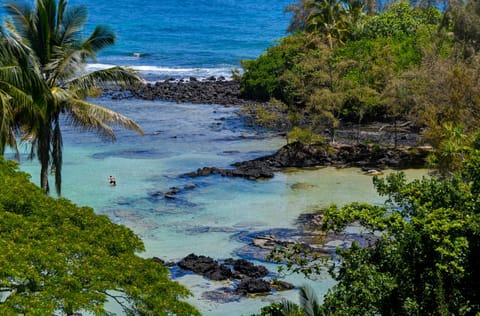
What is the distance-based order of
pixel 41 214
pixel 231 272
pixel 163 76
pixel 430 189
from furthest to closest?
pixel 163 76 → pixel 231 272 → pixel 430 189 → pixel 41 214

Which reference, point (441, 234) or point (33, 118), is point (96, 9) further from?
point (441, 234)

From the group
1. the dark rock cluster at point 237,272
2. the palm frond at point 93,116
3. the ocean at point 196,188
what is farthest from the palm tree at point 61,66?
the dark rock cluster at point 237,272

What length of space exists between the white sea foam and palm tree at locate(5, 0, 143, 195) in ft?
152

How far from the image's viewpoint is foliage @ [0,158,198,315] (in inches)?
396

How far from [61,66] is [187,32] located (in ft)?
306

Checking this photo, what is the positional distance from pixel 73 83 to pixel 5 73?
293 cm

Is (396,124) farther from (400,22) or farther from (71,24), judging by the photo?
(71,24)

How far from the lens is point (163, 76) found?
230 feet

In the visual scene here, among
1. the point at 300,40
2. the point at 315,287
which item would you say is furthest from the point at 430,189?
the point at 300,40

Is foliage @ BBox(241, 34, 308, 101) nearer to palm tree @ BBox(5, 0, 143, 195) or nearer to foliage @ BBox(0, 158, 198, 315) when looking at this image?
palm tree @ BBox(5, 0, 143, 195)

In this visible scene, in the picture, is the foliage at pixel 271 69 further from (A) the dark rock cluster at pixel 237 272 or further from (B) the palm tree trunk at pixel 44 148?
(B) the palm tree trunk at pixel 44 148

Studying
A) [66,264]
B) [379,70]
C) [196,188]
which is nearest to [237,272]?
[196,188]

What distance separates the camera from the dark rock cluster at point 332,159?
112 ft

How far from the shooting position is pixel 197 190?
31.4 m
